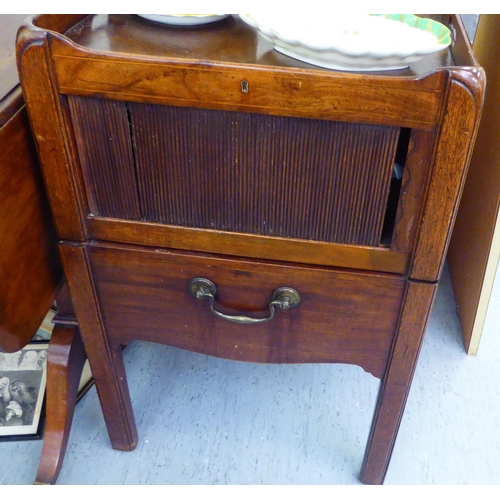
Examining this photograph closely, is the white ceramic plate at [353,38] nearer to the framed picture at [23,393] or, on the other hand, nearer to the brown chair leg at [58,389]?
the brown chair leg at [58,389]

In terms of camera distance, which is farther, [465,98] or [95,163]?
[95,163]

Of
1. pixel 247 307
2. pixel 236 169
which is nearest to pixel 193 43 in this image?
pixel 236 169

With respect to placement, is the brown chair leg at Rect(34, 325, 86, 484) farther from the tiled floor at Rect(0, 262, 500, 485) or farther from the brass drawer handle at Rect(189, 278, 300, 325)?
the brass drawer handle at Rect(189, 278, 300, 325)

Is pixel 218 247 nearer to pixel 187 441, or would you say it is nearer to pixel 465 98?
pixel 465 98

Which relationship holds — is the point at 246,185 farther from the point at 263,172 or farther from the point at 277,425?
the point at 277,425

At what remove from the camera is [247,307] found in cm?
79

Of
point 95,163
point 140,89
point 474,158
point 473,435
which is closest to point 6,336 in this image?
point 95,163

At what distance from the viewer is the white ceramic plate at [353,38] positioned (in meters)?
0.56

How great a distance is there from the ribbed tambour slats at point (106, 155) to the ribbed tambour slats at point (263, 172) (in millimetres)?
14

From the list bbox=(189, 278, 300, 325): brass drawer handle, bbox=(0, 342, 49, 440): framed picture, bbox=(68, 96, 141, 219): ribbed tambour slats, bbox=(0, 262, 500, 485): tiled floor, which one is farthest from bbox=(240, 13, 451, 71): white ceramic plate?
bbox=(0, 342, 49, 440): framed picture

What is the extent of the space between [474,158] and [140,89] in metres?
0.88

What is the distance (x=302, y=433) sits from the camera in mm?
1075

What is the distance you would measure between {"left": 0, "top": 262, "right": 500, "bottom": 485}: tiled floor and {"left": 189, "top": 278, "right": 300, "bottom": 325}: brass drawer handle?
39cm

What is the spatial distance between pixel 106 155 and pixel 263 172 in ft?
0.65
